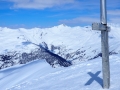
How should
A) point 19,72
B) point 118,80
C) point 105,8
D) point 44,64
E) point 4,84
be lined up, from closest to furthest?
1. point 105,8
2. point 118,80
3. point 4,84
4. point 19,72
5. point 44,64

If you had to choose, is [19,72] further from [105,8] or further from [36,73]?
[105,8]

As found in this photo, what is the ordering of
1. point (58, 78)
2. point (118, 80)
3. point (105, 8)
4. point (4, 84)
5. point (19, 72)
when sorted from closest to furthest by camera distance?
point (105, 8) < point (118, 80) < point (58, 78) < point (4, 84) < point (19, 72)

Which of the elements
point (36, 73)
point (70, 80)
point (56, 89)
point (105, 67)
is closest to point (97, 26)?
point (105, 67)

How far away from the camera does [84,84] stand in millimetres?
12641

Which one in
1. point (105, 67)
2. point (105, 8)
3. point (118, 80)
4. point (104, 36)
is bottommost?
point (118, 80)

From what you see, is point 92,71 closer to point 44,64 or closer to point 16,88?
point 16,88

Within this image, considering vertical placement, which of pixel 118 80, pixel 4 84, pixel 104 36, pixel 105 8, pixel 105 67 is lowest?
pixel 4 84

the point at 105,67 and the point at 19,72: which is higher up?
the point at 105,67

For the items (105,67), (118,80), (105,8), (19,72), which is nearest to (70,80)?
(118,80)

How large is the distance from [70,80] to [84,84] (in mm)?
1999

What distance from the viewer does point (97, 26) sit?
32.5 feet

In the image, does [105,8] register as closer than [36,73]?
Yes

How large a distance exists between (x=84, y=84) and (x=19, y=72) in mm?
9355

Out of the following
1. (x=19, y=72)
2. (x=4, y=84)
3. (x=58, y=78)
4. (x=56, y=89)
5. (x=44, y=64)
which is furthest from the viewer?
(x=44, y=64)
